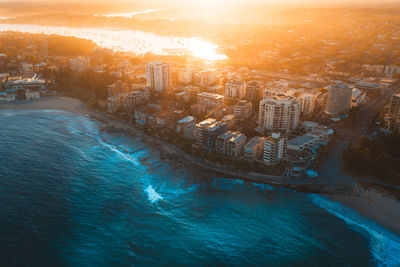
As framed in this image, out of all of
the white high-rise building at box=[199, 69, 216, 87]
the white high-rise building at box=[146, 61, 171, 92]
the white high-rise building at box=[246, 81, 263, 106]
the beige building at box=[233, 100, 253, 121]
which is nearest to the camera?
the beige building at box=[233, 100, 253, 121]

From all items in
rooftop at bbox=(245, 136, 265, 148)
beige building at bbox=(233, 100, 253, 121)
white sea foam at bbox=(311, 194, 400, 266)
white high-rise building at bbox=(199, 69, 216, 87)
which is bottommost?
white sea foam at bbox=(311, 194, 400, 266)

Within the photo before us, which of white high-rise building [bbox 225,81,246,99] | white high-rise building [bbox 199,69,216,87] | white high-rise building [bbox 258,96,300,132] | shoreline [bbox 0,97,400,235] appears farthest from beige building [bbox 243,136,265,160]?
white high-rise building [bbox 199,69,216,87]

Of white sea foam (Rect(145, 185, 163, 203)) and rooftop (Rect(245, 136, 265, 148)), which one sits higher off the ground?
rooftop (Rect(245, 136, 265, 148))

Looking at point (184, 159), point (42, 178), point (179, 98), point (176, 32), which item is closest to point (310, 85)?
point (179, 98)

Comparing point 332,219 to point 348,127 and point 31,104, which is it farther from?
point 31,104

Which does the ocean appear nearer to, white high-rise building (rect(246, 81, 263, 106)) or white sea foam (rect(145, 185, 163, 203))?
white sea foam (rect(145, 185, 163, 203))

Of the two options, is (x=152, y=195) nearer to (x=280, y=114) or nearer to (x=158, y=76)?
(x=280, y=114)
